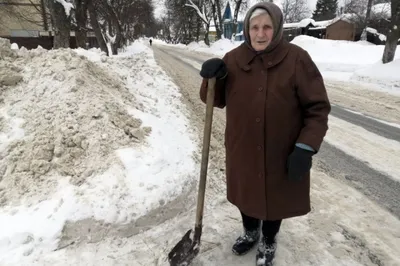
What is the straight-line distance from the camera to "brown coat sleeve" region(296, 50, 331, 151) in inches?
74.6

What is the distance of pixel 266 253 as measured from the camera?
2.41 m

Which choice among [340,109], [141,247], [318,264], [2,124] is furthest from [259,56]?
[340,109]

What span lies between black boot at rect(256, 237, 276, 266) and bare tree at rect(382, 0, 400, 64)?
13.2 m

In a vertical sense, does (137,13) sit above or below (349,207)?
above

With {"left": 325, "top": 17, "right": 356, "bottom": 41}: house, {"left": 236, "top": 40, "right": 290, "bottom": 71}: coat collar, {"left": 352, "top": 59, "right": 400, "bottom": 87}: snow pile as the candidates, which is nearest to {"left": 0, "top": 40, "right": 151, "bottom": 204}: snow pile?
{"left": 236, "top": 40, "right": 290, "bottom": 71}: coat collar

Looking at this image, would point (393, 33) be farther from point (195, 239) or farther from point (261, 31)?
point (195, 239)

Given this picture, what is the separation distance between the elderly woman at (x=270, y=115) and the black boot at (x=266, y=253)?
14.1 inches

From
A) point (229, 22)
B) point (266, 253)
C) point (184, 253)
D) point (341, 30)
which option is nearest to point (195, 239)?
point (184, 253)

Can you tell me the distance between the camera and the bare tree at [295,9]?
76.5 m

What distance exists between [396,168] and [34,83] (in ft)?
16.9

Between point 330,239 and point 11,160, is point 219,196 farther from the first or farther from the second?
point 11,160

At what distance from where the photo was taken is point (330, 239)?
273cm

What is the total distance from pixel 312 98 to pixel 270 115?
10.2 inches

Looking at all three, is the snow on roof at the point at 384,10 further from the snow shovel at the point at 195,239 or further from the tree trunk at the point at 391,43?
the snow shovel at the point at 195,239
